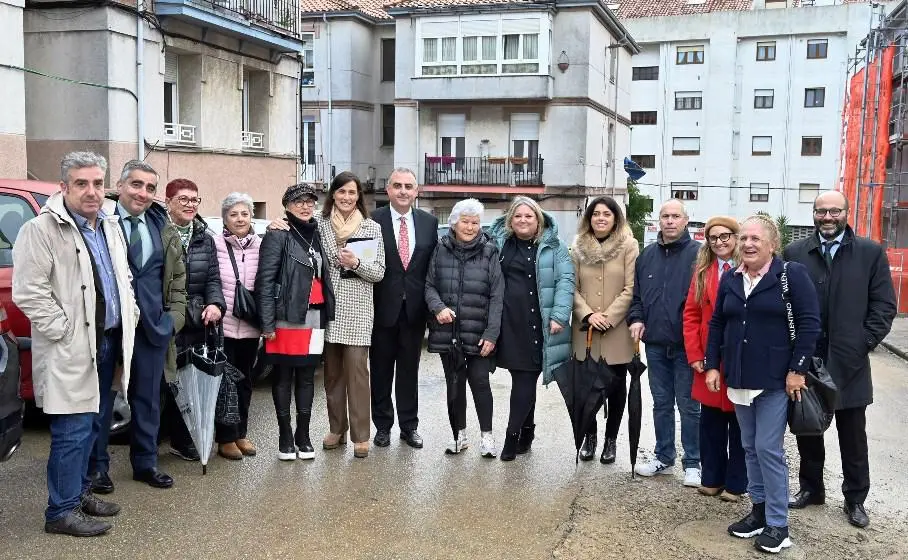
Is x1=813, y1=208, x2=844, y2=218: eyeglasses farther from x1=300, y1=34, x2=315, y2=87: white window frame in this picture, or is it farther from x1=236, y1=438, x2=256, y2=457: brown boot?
x1=300, y1=34, x2=315, y2=87: white window frame

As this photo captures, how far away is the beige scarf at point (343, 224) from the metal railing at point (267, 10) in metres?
11.7

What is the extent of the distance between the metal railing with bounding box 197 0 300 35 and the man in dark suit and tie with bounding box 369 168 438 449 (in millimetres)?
11705

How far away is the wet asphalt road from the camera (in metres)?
4.70

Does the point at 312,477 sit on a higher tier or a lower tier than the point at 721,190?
lower

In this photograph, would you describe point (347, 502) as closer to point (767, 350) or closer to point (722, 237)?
point (767, 350)

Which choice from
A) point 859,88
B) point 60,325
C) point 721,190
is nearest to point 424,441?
point 60,325

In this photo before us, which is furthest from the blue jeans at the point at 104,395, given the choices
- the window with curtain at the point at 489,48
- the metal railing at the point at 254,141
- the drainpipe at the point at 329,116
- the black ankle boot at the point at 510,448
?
the drainpipe at the point at 329,116

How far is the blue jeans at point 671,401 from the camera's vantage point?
595cm

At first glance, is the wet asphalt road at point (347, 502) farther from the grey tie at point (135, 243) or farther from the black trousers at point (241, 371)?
the grey tie at point (135, 243)

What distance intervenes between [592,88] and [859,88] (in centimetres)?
866

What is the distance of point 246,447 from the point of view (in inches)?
251

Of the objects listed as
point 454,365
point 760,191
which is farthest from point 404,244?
point 760,191

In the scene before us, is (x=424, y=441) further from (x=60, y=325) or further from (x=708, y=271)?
(x=60, y=325)

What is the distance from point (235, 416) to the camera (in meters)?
6.05
